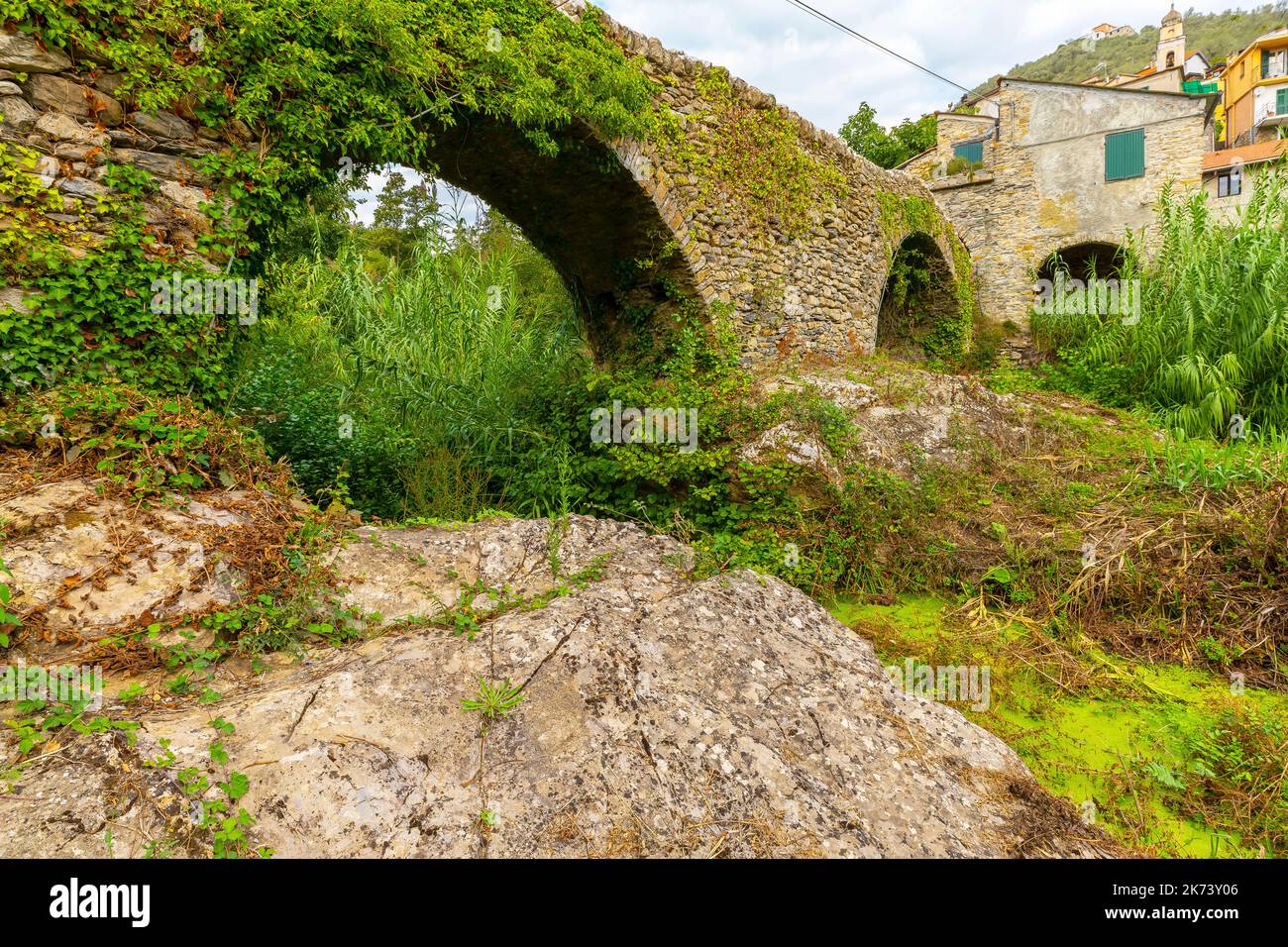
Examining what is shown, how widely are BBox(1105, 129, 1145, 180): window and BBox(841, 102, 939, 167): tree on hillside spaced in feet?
34.0

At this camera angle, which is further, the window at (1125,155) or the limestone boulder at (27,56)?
the window at (1125,155)

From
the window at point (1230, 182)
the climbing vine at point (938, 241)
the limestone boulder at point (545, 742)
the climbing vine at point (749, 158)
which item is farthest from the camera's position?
the window at point (1230, 182)

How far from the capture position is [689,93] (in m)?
6.29

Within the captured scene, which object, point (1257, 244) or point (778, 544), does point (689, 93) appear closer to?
point (778, 544)

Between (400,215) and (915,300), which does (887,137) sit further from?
(400,215)

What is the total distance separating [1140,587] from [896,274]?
7.61m

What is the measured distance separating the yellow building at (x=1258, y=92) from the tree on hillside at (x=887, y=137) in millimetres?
14716

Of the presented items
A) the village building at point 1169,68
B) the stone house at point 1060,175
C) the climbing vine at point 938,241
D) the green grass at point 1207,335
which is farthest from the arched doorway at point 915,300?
the village building at point 1169,68

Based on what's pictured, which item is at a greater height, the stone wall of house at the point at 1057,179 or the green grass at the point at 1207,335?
the stone wall of house at the point at 1057,179

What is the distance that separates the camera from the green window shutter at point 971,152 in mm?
16094

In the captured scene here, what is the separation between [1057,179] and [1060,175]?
0.09m

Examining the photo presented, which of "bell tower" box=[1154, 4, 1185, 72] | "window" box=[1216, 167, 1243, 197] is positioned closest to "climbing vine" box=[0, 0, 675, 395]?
"window" box=[1216, 167, 1243, 197]

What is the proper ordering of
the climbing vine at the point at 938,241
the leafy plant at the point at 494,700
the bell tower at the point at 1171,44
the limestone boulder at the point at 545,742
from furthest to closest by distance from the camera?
the bell tower at the point at 1171,44 < the climbing vine at the point at 938,241 < the leafy plant at the point at 494,700 < the limestone boulder at the point at 545,742

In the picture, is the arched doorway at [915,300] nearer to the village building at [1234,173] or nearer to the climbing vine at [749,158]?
the climbing vine at [749,158]
